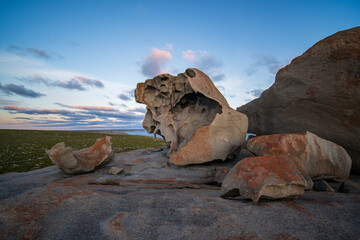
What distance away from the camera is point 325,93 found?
598 centimetres

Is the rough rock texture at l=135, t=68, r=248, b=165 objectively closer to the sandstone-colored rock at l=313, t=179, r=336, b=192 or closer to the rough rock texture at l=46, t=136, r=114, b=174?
the rough rock texture at l=46, t=136, r=114, b=174

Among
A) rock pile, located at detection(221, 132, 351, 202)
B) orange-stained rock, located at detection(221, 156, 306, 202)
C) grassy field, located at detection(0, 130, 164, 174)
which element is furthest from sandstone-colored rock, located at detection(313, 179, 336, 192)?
grassy field, located at detection(0, 130, 164, 174)

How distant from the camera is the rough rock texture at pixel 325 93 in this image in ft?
18.1

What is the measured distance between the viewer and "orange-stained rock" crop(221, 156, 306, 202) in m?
3.00

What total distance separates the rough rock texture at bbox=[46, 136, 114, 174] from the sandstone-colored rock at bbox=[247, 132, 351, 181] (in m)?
6.18

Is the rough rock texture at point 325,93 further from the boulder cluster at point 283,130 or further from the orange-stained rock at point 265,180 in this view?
the orange-stained rock at point 265,180

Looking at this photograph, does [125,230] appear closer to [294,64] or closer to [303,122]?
[303,122]

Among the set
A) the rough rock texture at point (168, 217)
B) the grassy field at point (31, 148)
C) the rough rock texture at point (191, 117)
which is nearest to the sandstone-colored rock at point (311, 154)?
the rough rock texture at point (168, 217)

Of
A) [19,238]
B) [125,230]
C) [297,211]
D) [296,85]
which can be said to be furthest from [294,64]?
[19,238]

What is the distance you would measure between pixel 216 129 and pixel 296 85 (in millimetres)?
3460

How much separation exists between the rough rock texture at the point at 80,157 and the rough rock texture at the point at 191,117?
113 inches

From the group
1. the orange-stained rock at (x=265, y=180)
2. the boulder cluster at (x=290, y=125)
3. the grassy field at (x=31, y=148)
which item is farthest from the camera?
the grassy field at (x=31, y=148)

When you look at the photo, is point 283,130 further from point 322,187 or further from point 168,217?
point 168,217

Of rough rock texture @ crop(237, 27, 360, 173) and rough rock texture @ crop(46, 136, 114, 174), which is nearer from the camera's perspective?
rough rock texture @ crop(237, 27, 360, 173)
